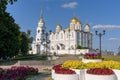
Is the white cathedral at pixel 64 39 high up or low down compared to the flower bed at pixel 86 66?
up

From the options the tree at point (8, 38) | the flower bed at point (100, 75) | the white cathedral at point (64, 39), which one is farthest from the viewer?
the white cathedral at point (64, 39)

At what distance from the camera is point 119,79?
13.5 metres

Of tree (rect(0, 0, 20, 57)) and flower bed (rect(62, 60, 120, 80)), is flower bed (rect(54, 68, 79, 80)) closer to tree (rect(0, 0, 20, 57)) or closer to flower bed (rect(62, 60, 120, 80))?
flower bed (rect(62, 60, 120, 80))

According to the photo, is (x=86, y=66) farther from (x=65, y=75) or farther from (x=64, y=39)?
(x=64, y=39)

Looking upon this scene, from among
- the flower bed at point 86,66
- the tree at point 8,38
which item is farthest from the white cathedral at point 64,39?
the flower bed at point 86,66

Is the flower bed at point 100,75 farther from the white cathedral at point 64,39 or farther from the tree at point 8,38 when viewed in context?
the white cathedral at point 64,39

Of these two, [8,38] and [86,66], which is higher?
[8,38]

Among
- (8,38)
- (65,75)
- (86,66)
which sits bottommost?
(65,75)

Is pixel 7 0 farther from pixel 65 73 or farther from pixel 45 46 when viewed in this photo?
pixel 45 46

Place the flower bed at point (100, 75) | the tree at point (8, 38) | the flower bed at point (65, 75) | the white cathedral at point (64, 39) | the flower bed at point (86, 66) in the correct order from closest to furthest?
the flower bed at point (100, 75) → the flower bed at point (65, 75) → the flower bed at point (86, 66) → the tree at point (8, 38) → the white cathedral at point (64, 39)

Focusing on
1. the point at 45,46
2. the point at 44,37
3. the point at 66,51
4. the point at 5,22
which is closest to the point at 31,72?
the point at 5,22

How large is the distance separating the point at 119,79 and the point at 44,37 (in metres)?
112

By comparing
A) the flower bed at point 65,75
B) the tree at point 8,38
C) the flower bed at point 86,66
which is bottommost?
the flower bed at point 65,75

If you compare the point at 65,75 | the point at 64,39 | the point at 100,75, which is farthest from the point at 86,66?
the point at 64,39
